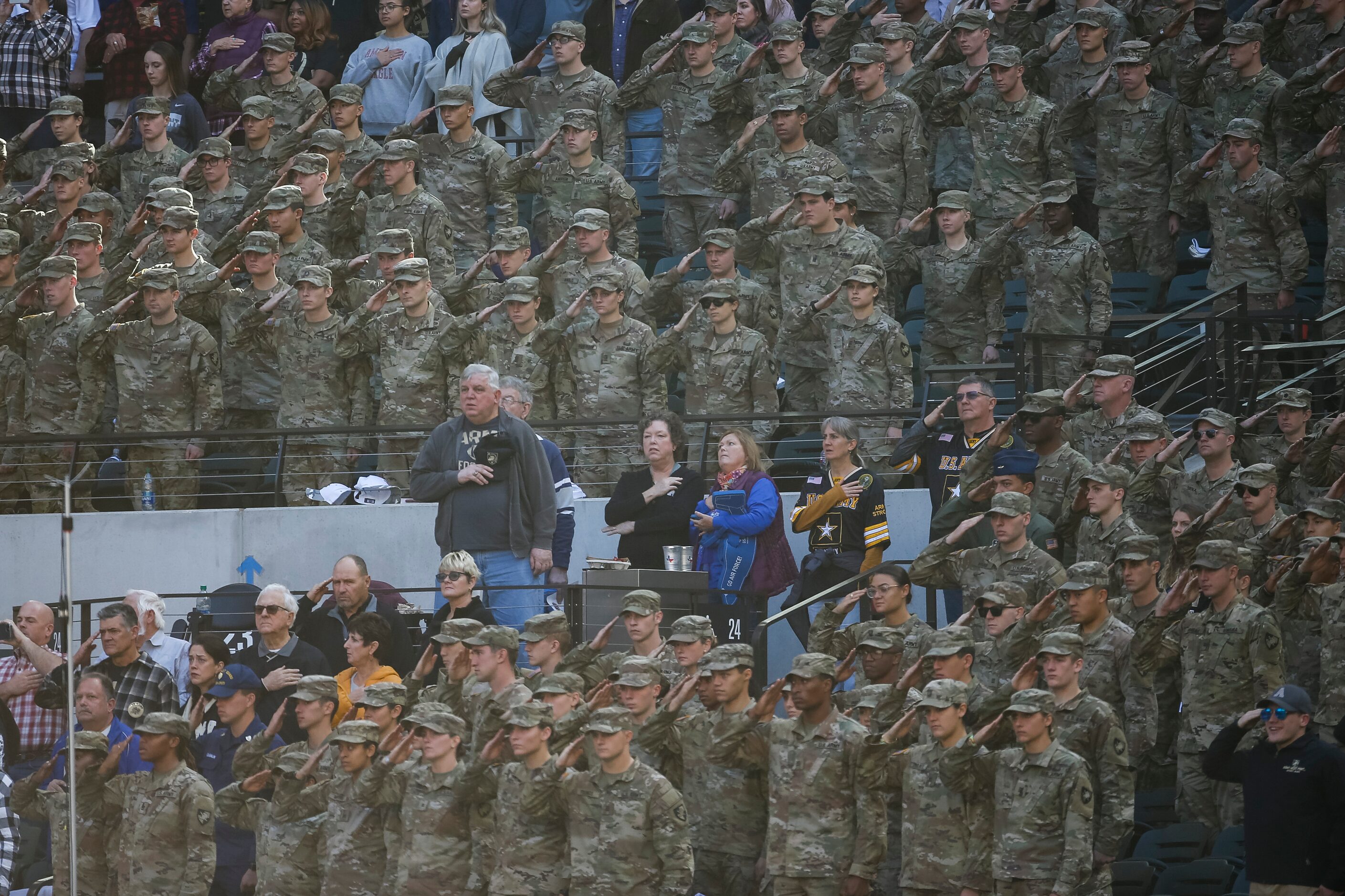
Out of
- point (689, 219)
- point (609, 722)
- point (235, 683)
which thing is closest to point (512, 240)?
point (689, 219)

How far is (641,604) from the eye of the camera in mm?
11211

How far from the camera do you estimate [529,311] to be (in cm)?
1420

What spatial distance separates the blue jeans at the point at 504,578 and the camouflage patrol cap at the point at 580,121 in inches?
179

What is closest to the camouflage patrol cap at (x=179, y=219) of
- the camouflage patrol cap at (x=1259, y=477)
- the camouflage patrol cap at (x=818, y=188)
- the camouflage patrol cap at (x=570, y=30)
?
the camouflage patrol cap at (x=570, y=30)

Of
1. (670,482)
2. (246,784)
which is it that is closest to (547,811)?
(246,784)

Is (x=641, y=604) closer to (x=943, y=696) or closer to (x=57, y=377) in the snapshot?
(x=943, y=696)

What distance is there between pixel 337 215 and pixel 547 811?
6.44 meters

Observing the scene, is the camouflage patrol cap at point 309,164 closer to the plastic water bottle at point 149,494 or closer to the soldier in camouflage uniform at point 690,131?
A: the soldier in camouflage uniform at point 690,131

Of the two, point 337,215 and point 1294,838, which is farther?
point 337,215

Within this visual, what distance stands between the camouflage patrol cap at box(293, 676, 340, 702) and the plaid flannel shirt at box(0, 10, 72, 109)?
8482 mm

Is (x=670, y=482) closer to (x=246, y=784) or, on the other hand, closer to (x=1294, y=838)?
(x=246, y=784)

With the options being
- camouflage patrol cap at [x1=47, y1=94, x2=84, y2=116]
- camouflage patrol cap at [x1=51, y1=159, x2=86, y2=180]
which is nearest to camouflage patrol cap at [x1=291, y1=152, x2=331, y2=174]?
camouflage patrol cap at [x1=51, y1=159, x2=86, y2=180]

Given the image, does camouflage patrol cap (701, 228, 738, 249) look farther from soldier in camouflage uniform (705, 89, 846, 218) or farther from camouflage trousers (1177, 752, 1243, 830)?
camouflage trousers (1177, 752, 1243, 830)

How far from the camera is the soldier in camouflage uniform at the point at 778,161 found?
50.7 ft
